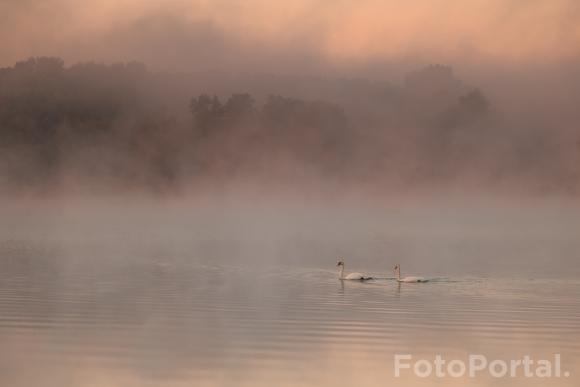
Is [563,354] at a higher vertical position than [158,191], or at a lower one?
lower

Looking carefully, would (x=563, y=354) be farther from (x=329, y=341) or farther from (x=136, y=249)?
(x=136, y=249)

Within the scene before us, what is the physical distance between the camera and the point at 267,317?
72.9 feet

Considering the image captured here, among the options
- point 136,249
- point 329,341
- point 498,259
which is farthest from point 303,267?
point 329,341

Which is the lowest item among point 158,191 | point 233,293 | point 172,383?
point 172,383

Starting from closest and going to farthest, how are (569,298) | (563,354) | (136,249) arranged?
1. (563,354)
2. (569,298)
3. (136,249)

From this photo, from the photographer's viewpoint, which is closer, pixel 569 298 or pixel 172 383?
pixel 172 383

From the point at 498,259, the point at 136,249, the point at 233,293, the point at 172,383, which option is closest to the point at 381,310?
the point at 233,293

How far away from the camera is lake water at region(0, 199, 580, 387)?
16516mm

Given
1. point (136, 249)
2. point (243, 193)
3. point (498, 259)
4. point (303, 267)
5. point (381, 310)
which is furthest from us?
point (243, 193)

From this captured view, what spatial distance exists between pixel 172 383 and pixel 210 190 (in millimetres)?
145640

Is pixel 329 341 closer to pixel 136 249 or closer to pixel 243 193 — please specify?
pixel 136 249

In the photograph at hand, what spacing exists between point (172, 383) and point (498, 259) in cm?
2810

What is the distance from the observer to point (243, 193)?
16038 cm

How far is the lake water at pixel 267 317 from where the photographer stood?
1652 centimetres
